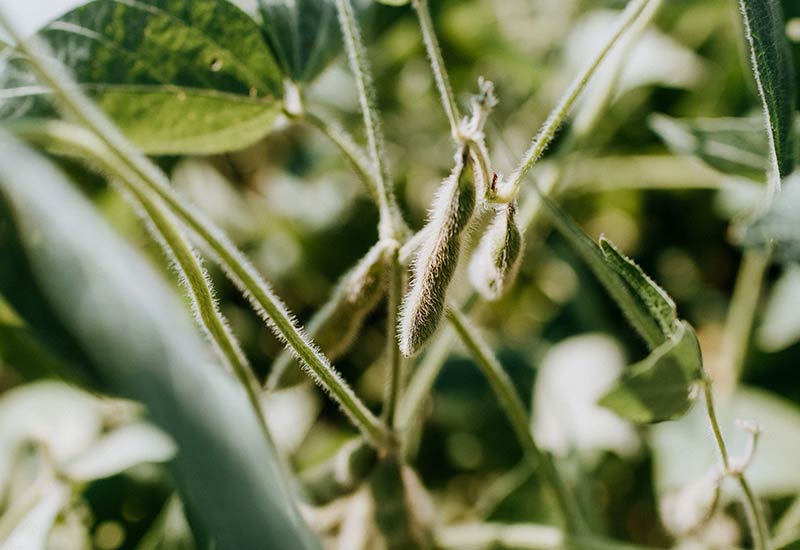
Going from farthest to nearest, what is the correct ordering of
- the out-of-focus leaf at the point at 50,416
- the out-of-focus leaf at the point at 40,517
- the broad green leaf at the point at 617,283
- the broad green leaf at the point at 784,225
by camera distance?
the out-of-focus leaf at the point at 50,416 < the out-of-focus leaf at the point at 40,517 < the broad green leaf at the point at 617,283 < the broad green leaf at the point at 784,225

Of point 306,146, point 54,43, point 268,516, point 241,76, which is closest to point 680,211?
point 306,146

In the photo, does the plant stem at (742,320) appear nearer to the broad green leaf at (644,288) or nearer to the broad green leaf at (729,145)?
the broad green leaf at (729,145)

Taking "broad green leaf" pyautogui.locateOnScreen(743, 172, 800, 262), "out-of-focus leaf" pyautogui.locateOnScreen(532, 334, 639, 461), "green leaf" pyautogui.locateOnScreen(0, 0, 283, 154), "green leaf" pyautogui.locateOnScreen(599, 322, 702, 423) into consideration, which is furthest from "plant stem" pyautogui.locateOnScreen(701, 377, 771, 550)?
"green leaf" pyautogui.locateOnScreen(0, 0, 283, 154)

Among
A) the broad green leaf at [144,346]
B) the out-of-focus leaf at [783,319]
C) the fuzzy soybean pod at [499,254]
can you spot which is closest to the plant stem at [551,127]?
the fuzzy soybean pod at [499,254]

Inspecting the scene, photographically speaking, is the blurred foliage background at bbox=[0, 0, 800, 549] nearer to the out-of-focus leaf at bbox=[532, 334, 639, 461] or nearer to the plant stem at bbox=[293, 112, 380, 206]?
the out-of-focus leaf at bbox=[532, 334, 639, 461]

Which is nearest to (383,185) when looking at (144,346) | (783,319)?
(144,346)

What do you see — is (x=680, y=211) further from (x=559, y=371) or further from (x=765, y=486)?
(x=765, y=486)
